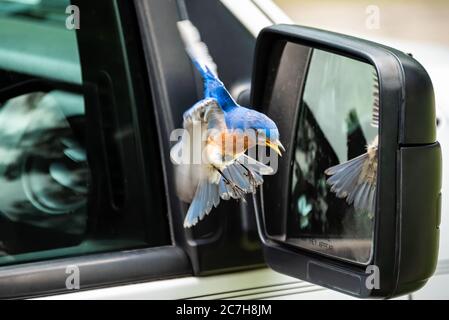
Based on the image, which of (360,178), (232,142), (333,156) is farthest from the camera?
(333,156)

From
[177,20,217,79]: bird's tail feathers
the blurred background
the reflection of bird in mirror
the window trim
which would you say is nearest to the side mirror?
the reflection of bird in mirror

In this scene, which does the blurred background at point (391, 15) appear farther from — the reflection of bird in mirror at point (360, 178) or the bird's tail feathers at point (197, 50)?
the reflection of bird in mirror at point (360, 178)

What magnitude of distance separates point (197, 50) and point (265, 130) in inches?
10.8

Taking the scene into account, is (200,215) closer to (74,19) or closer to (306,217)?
(306,217)

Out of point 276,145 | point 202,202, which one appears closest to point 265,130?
point 276,145

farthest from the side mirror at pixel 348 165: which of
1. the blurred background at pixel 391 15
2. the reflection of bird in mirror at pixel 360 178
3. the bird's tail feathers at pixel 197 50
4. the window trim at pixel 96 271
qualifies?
the blurred background at pixel 391 15

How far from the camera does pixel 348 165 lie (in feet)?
6.07

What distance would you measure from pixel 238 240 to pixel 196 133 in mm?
436

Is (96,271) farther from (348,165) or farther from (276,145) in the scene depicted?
(348,165)

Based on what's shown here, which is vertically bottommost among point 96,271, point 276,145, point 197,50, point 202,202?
point 96,271

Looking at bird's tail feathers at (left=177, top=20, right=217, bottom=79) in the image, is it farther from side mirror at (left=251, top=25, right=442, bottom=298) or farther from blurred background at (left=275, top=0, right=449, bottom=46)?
blurred background at (left=275, top=0, right=449, bottom=46)

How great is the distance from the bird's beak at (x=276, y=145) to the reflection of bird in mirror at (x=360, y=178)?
13 cm

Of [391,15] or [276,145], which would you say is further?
[391,15]

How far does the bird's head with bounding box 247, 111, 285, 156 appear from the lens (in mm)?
1672
